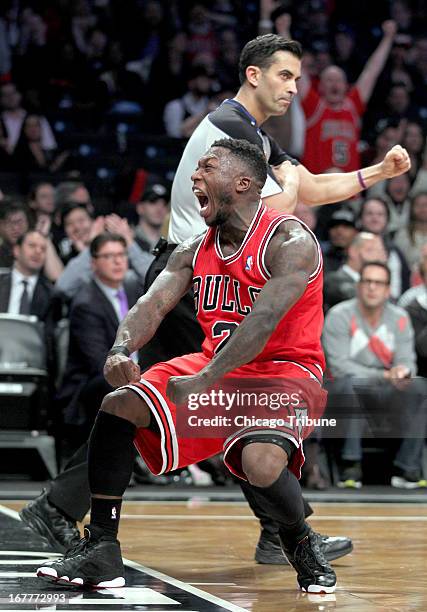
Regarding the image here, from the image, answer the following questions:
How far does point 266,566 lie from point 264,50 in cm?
220

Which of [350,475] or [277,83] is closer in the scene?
[277,83]

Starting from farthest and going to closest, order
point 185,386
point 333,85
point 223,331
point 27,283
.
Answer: point 333,85
point 27,283
point 223,331
point 185,386

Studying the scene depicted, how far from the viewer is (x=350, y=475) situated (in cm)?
927

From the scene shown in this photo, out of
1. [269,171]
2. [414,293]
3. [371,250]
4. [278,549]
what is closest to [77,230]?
[371,250]

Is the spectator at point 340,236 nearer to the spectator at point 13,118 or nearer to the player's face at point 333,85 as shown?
the player's face at point 333,85

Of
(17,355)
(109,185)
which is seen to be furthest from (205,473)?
(109,185)


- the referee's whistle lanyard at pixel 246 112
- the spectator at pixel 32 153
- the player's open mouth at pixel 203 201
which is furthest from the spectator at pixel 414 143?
the player's open mouth at pixel 203 201

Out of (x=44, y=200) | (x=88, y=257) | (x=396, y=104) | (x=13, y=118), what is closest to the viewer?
(x=88, y=257)

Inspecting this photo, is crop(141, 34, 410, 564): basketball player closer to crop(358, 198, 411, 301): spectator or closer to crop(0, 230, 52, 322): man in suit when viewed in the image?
crop(0, 230, 52, 322): man in suit

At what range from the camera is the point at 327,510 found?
795 centimetres

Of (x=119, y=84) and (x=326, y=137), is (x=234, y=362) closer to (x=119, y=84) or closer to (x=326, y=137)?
(x=326, y=137)

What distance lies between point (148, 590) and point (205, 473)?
4505 mm

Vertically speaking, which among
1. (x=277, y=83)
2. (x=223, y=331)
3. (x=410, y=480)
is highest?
(x=277, y=83)

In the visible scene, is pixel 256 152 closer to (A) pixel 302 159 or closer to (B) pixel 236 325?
(B) pixel 236 325
